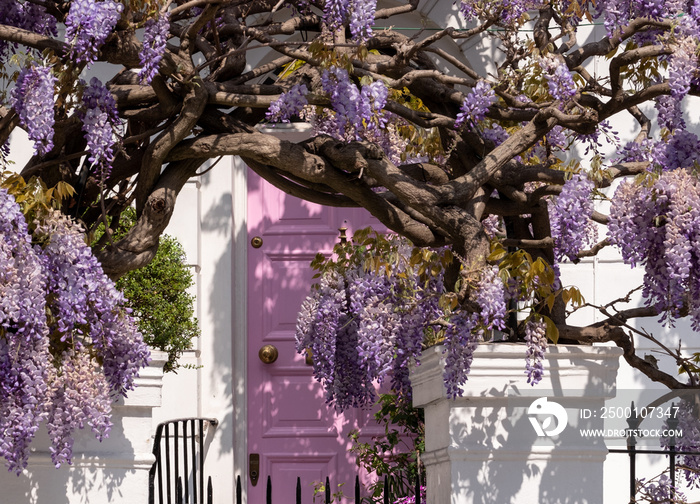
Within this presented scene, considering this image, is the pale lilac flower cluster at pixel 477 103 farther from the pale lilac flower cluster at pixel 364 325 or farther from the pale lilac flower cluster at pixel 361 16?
the pale lilac flower cluster at pixel 364 325

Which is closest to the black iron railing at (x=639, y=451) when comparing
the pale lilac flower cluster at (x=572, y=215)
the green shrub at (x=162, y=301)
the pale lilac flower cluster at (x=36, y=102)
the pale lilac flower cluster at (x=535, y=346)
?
the pale lilac flower cluster at (x=535, y=346)

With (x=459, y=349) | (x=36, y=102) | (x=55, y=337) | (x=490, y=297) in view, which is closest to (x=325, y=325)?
(x=459, y=349)

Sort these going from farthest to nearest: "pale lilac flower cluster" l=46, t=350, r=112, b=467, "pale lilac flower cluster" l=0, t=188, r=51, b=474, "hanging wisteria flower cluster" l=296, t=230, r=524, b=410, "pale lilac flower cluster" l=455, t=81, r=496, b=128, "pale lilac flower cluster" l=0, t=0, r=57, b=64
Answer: "hanging wisteria flower cluster" l=296, t=230, r=524, b=410
"pale lilac flower cluster" l=0, t=0, r=57, b=64
"pale lilac flower cluster" l=455, t=81, r=496, b=128
"pale lilac flower cluster" l=46, t=350, r=112, b=467
"pale lilac flower cluster" l=0, t=188, r=51, b=474

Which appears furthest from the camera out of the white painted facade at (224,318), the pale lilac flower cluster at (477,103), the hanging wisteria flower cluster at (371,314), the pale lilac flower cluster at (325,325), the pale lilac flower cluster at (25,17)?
the white painted facade at (224,318)

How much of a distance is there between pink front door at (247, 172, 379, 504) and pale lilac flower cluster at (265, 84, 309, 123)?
319cm

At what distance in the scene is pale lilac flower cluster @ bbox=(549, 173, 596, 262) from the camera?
362 cm

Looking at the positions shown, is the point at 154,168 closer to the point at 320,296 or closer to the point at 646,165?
the point at 320,296

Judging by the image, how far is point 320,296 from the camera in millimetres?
4742

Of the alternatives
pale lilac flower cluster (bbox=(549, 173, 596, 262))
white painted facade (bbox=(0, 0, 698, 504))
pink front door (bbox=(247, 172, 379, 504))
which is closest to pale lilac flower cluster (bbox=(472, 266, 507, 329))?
pale lilac flower cluster (bbox=(549, 173, 596, 262))

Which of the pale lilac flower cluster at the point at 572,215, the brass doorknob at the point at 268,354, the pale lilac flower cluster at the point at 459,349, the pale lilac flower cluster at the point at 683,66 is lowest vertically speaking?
the pale lilac flower cluster at the point at 459,349

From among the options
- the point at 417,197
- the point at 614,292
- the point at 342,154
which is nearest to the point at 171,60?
the point at 342,154

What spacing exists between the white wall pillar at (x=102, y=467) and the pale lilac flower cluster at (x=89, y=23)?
50.7 inches

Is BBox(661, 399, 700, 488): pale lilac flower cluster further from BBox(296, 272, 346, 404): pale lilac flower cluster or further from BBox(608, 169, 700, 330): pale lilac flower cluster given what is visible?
BBox(296, 272, 346, 404): pale lilac flower cluster

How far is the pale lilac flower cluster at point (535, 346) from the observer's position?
363cm
